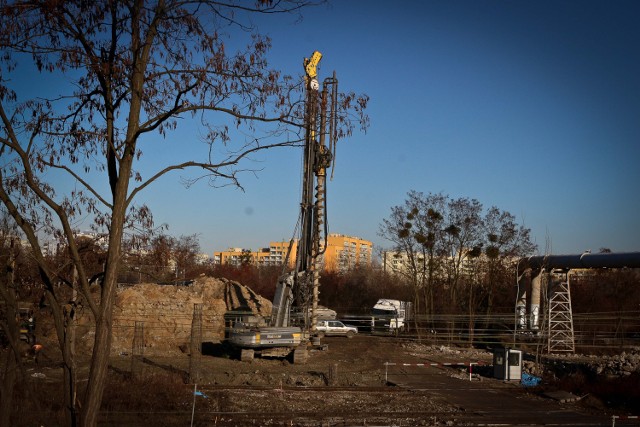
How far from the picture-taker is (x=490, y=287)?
44.4 m

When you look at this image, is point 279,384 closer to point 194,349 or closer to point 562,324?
point 194,349

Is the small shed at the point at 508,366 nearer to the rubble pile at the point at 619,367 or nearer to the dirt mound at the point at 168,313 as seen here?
the rubble pile at the point at 619,367

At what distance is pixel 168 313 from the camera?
111 ft

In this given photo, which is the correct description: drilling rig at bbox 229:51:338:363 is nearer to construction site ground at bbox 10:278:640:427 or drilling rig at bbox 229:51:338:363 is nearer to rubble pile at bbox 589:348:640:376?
construction site ground at bbox 10:278:640:427

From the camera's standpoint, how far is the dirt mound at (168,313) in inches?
1252

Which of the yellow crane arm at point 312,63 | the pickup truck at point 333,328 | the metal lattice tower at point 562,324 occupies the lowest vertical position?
the pickup truck at point 333,328

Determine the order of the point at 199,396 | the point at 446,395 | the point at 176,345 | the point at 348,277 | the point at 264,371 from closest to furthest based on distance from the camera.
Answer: the point at 199,396
the point at 446,395
the point at 264,371
the point at 176,345
the point at 348,277

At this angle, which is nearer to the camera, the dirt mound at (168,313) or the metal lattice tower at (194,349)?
the metal lattice tower at (194,349)

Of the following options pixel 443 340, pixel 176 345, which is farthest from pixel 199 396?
pixel 443 340

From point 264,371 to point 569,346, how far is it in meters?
18.5

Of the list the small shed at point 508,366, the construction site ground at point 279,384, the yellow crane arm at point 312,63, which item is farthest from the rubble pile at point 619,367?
the yellow crane arm at point 312,63

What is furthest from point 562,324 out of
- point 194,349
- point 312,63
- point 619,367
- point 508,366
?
point 194,349

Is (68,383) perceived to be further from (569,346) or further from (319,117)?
(569,346)

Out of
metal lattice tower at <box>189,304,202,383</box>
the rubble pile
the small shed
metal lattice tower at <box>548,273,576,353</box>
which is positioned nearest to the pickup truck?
metal lattice tower at <box>548,273,576,353</box>
